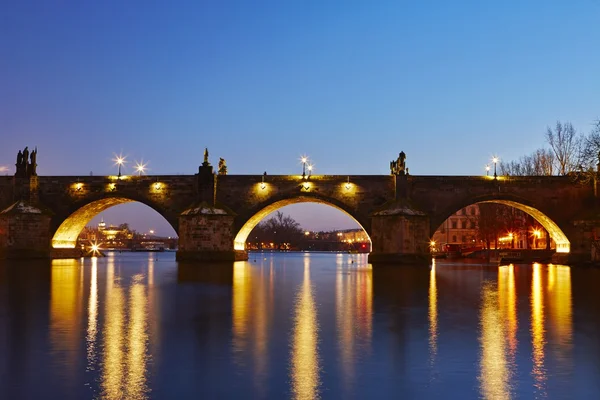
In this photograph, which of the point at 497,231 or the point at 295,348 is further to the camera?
the point at 497,231

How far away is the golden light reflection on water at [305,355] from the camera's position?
759 centimetres

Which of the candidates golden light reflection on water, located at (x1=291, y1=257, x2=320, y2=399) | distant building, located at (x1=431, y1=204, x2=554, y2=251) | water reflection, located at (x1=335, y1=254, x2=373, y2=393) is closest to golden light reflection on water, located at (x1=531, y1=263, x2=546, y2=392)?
water reflection, located at (x1=335, y1=254, x2=373, y2=393)

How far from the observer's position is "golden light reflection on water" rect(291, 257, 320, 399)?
7.59 metres

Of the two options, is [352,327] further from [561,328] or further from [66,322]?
[66,322]

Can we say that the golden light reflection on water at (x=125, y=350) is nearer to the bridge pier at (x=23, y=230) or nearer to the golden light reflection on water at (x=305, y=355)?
the golden light reflection on water at (x=305, y=355)

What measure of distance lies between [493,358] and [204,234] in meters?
39.0

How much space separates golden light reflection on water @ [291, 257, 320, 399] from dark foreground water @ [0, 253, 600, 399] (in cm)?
3

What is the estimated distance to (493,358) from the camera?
947 centimetres

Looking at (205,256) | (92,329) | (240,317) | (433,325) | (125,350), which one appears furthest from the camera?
(205,256)

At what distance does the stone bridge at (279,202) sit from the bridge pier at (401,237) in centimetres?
7

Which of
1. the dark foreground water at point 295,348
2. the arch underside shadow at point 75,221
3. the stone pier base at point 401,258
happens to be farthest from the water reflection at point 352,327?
the arch underside shadow at point 75,221

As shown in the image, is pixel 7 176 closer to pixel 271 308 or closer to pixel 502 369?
pixel 271 308

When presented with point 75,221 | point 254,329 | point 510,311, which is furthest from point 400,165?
point 254,329

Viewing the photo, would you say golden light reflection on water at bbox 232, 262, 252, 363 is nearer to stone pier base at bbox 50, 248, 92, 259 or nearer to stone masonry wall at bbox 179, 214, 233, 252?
stone masonry wall at bbox 179, 214, 233, 252
